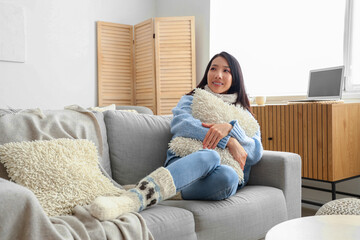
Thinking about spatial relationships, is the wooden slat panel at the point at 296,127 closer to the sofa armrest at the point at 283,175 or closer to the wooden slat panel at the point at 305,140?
the wooden slat panel at the point at 305,140

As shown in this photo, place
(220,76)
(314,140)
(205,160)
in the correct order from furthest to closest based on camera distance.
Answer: (314,140) < (220,76) < (205,160)

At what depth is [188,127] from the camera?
6.21 ft

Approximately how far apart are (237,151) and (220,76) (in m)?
0.50

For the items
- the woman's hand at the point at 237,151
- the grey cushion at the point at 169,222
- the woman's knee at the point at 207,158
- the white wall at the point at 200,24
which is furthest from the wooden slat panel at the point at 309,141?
the white wall at the point at 200,24

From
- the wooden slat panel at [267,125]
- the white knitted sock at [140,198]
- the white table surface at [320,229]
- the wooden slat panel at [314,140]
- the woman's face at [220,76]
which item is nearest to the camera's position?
the white table surface at [320,229]

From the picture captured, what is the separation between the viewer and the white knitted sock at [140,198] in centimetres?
128

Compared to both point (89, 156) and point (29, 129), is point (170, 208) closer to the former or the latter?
point (89, 156)

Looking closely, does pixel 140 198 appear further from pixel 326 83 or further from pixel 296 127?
pixel 326 83

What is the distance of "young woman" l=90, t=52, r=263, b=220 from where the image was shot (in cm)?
143

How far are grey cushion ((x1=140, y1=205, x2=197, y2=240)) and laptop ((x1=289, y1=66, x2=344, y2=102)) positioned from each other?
1628mm

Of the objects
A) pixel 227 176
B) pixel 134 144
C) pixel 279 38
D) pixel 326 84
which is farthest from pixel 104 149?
pixel 279 38

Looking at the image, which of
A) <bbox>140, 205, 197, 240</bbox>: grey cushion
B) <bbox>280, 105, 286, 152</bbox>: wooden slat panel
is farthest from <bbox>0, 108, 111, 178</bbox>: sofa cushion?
<bbox>280, 105, 286, 152</bbox>: wooden slat panel

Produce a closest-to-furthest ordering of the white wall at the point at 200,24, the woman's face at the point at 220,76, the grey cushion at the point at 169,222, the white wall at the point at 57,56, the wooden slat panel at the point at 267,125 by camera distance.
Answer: the grey cushion at the point at 169,222
the woman's face at the point at 220,76
the wooden slat panel at the point at 267,125
the white wall at the point at 57,56
the white wall at the point at 200,24

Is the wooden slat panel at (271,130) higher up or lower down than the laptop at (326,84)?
lower down
